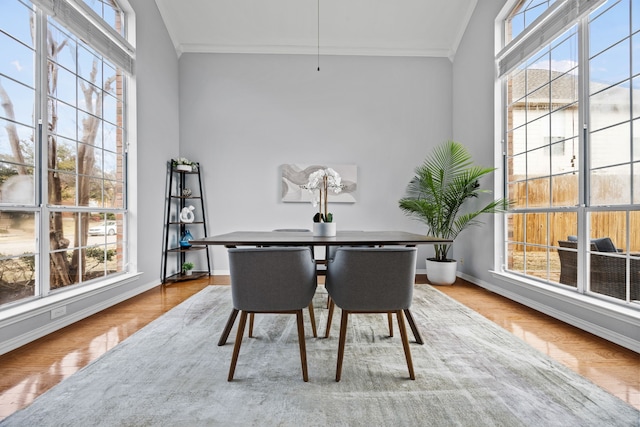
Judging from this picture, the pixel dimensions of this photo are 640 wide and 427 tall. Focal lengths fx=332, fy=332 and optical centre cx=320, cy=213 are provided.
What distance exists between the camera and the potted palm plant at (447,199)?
416 cm

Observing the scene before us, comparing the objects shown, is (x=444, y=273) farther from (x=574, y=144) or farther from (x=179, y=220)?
(x=179, y=220)

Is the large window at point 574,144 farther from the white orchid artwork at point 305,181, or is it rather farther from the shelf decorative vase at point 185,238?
the shelf decorative vase at point 185,238

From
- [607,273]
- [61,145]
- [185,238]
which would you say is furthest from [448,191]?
[61,145]

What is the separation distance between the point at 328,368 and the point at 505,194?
10.2 ft

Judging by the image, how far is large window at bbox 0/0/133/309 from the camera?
7.80 ft

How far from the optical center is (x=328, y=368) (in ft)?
6.30

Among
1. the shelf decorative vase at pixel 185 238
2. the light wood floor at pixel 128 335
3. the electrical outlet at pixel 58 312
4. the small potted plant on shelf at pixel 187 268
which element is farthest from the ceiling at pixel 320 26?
the electrical outlet at pixel 58 312

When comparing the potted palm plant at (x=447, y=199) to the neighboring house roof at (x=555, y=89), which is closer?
the neighboring house roof at (x=555, y=89)

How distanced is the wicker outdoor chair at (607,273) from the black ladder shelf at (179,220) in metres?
4.29

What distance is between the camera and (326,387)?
67.2 inches

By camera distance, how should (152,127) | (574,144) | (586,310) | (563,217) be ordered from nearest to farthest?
(586,310), (574,144), (563,217), (152,127)

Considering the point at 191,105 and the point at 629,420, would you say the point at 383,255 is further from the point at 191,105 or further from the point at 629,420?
the point at 191,105

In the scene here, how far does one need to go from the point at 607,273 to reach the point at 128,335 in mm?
3693

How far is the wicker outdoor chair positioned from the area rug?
894 millimetres
